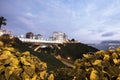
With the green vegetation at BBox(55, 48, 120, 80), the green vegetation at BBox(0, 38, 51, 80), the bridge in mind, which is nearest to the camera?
the green vegetation at BBox(0, 38, 51, 80)

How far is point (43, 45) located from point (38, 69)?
7004 cm

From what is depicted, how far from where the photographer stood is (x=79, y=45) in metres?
80.8

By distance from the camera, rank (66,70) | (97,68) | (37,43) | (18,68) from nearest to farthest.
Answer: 1. (18,68)
2. (97,68)
3. (66,70)
4. (37,43)

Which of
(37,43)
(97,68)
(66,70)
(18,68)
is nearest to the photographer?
(18,68)

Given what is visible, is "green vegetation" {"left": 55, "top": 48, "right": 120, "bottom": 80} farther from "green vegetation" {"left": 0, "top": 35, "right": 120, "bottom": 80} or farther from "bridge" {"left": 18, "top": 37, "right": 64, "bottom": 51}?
"bridge" {"left": 18, "top": 37, "right": 64, "bottom": 51}

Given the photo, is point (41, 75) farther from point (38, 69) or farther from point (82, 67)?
point (82, 67)

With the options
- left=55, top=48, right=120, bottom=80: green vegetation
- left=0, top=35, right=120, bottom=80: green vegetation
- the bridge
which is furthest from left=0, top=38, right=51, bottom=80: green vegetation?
the bridge

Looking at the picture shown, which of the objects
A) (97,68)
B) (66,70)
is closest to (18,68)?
(66,70)

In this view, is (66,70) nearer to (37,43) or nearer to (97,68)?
(97,68)

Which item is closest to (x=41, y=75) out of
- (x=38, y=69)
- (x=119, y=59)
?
(x=38, y=69)

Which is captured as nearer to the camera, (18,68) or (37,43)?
(18,68)

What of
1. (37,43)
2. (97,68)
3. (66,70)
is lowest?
(66,70)

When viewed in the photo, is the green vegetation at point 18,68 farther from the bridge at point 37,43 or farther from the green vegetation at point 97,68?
the bridge at point 37,43

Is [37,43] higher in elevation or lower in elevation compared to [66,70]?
higher
